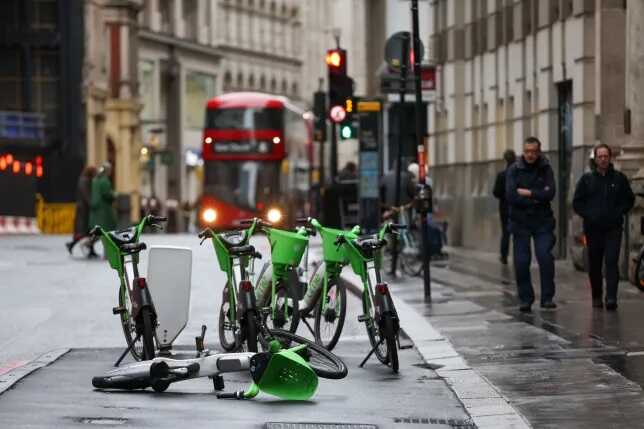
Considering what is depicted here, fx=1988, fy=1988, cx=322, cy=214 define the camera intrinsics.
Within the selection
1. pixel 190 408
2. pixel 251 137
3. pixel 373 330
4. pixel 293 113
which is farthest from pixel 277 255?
pixel 293 113

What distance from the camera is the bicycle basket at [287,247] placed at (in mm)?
15430

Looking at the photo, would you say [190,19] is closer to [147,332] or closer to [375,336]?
[375,336]

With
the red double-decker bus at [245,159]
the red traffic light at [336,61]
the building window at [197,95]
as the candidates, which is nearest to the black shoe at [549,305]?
the red traffic light at [336,61]

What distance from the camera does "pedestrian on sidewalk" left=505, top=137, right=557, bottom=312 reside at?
63.6 feet

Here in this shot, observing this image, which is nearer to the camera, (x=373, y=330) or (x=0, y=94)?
(x=373, y=330)

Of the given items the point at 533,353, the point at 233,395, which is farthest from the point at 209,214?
the point at 233,395

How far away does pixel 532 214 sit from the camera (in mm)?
19516

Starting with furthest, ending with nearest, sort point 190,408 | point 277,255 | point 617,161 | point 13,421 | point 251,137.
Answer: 1. point 251,137
2. point 617,161
3. point 277,255
4. point 190,408
5. point 13,421

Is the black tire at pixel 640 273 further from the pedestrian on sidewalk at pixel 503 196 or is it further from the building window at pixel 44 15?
the building window at pixel 44 15

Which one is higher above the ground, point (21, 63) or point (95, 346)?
point (21, 63)

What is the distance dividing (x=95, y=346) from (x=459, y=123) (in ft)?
88.0

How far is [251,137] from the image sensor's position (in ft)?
181

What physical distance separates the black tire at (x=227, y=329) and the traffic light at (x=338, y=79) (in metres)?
17.6

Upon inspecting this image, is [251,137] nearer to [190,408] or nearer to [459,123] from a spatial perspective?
[459,123]
